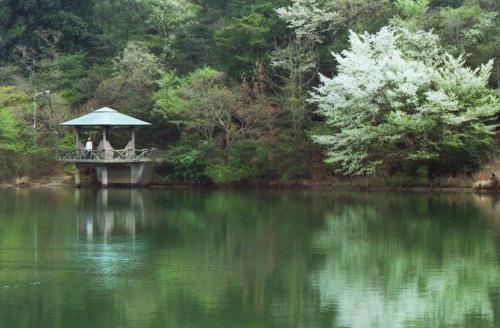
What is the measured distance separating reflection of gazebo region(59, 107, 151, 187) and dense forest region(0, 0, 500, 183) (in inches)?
43.2

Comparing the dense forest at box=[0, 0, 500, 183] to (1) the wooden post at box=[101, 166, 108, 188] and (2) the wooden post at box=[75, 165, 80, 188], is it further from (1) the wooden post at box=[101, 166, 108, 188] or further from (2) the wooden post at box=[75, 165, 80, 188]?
(1) the wooden post at box=[101, 166, 108, 188]

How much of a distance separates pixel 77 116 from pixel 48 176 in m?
3.26

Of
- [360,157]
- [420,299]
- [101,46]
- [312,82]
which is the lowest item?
[420,299]

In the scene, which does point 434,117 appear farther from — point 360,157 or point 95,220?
point 95,220

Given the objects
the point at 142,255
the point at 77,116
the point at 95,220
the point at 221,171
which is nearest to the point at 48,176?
the point at 77,116

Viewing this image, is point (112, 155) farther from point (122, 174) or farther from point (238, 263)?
point (238, 263)

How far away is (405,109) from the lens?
108 ft

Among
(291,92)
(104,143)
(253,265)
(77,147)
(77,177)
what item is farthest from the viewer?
(77,177)

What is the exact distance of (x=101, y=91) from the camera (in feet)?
138

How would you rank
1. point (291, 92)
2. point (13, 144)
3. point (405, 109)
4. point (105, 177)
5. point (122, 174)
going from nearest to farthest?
point (405, 109) → point (291, 92) → point (105, 177) → point (122, 174) → point (13, 144)

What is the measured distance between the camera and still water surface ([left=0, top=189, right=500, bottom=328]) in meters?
12.4

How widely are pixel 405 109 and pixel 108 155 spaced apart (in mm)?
12266

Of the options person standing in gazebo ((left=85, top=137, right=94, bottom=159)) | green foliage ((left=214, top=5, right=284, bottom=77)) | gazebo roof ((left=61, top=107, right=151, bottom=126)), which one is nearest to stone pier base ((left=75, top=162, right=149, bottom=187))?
person standing in gazebo ((left=85, top=137, right=94, bottom=159))

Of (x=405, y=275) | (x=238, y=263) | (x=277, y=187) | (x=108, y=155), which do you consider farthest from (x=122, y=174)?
(x=405, y=275)
